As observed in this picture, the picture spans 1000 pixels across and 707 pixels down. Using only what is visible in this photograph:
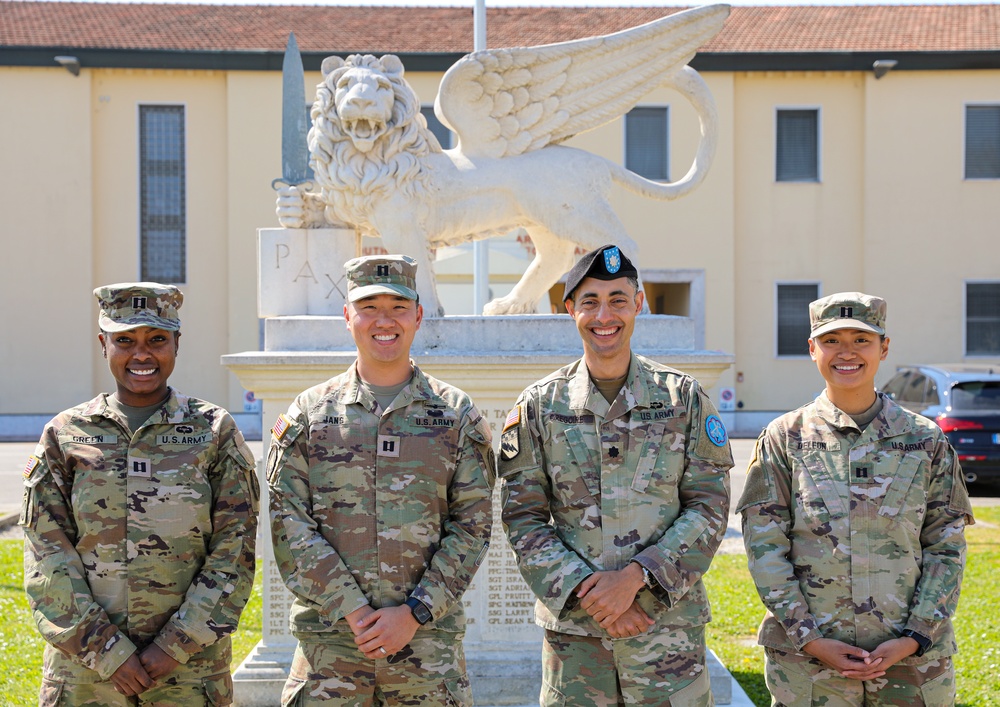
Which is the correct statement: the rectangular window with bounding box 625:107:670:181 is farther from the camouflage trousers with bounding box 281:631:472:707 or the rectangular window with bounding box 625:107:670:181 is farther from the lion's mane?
the camouflage trousers with bounding box 281:631:472:707

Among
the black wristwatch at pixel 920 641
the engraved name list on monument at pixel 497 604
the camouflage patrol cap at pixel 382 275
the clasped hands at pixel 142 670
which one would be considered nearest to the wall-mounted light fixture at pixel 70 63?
the engraved name list on monument at pixel 497 604

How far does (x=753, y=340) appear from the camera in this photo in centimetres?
1747

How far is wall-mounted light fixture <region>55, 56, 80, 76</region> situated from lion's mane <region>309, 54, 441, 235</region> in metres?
13.8

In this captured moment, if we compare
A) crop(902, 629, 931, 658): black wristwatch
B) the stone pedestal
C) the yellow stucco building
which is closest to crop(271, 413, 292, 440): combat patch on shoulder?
the stone pedestal

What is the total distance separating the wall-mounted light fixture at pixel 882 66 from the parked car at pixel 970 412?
25.0ft

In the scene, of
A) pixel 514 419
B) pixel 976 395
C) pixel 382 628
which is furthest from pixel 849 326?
pixel 976 395

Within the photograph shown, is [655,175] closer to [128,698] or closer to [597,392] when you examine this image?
[597,392]

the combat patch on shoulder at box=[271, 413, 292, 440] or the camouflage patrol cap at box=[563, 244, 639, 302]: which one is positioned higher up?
the camouflage patrol cap at box=[563, 244, 639, 302]

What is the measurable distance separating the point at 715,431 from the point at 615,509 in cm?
36

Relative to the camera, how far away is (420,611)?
2.72 m

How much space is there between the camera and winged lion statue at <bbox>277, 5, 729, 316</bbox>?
14.7 ft

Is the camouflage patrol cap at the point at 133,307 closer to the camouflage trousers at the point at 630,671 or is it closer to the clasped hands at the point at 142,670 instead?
the clasped hands at the point at 142,670

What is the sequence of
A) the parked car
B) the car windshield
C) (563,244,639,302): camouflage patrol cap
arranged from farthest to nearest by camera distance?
the car windshield, the parked car, (563,244,639,302): camouflage patrol cap

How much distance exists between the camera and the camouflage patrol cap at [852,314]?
2.89 meters
